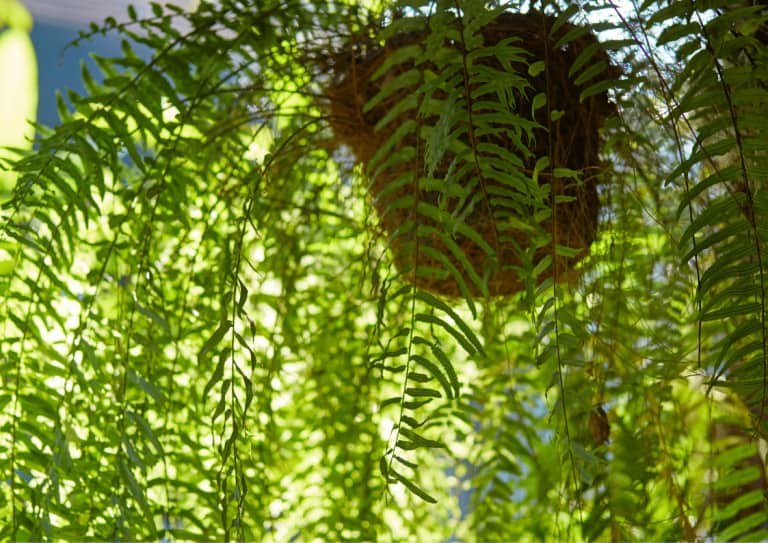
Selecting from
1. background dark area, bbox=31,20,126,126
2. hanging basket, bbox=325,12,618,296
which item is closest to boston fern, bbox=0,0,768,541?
hanging basket, bbox=325,12,618,296

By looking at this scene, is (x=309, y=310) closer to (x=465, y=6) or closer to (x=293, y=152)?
(x=293, y=152)

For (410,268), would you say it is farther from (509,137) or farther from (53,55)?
(53,55)

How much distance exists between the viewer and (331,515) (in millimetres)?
1291

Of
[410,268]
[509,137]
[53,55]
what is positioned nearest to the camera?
[410,268]

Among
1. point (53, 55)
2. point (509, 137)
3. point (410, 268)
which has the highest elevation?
point (53, 55)

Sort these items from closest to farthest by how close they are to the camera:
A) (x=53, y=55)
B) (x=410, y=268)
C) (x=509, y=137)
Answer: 1. (x=410, y=268)
2. (x=509, y=137)
3. (x=53, y=55)

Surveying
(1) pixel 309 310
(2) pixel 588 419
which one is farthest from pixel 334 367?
(2) pixel 588 419

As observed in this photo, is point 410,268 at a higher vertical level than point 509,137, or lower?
lower

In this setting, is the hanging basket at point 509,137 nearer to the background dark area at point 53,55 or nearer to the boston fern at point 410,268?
the boston fern at point 410,268

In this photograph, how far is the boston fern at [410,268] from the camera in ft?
2.21

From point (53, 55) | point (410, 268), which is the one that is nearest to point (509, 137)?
point (410, 268)

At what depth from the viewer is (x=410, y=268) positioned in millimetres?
726

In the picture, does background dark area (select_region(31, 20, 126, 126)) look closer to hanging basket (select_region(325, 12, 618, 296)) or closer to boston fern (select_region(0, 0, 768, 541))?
boston fern (select_region(0, 0, 768, 541))

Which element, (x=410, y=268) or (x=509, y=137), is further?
(x=509, y=137)
